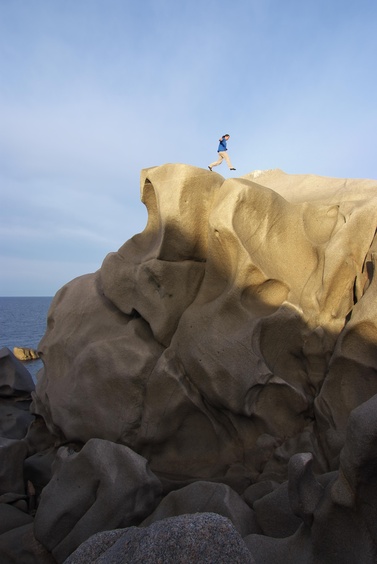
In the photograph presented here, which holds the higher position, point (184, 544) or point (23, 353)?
point (184, 544)

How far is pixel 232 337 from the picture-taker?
17.5 feet

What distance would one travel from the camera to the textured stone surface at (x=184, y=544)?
251cm

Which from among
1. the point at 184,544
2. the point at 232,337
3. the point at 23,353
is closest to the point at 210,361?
the point at 232,337

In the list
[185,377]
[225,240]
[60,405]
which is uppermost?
[225,240]

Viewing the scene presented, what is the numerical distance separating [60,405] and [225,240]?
293 centimetres

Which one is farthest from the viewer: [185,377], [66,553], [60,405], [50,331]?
[50,331]

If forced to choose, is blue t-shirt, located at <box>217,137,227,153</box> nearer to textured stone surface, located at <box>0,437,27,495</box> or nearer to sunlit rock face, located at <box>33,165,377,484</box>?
sunlit rock face, located at <box>33,165,377,484</box>

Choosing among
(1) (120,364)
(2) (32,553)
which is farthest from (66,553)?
(1) (120,364)

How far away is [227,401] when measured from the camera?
5316 mm

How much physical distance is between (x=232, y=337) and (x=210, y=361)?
14.0 inches

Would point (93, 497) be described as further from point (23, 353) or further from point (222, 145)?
point (23, 353)

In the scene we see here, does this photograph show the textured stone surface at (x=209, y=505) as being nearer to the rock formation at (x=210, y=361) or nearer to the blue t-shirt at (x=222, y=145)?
the rock formation at (x=210, y=361)

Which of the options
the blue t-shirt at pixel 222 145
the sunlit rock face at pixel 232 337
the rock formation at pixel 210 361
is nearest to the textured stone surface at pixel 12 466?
the rock formation at pixel 210 361

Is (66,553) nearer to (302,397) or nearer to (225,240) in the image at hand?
(302,397)
